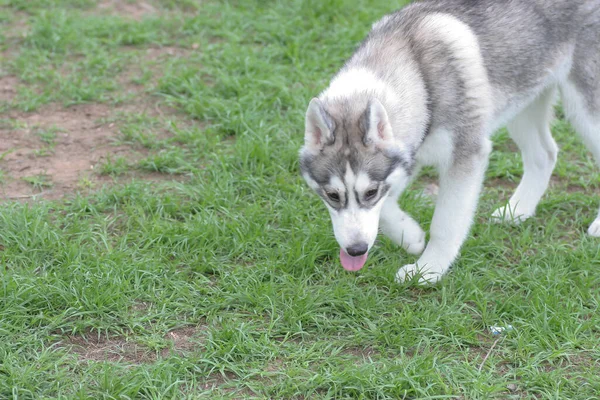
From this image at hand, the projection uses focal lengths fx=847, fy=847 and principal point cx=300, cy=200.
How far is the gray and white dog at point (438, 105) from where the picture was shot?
15.2 ft

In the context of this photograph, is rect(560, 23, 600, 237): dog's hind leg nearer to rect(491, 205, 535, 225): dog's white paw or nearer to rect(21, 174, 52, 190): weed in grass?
rect(491, 205, 535, 225): dog's white paw

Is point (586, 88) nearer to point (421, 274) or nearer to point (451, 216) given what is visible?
point (451, 216)

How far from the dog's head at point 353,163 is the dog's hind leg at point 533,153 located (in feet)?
5.67

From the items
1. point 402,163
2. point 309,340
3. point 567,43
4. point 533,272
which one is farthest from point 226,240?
point 567,43

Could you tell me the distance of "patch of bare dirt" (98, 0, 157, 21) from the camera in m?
9.16

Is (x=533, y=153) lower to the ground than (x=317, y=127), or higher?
lower

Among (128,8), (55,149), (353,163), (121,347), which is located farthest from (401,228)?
(128,8)

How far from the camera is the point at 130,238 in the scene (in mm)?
5695

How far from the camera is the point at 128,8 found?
930 cm

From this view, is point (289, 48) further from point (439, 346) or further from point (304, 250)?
point (439, 346)

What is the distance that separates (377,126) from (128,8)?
5514mm

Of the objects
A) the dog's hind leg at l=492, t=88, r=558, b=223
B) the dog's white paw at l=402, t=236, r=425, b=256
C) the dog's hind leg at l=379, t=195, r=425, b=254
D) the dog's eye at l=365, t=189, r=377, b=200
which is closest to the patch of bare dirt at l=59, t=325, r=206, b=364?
the dog's eye at l=365, t=189, r=377, b=200

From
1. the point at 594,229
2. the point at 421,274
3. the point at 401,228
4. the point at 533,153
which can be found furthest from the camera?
the point at 533,153

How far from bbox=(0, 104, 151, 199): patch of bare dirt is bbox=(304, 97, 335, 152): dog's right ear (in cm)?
231
